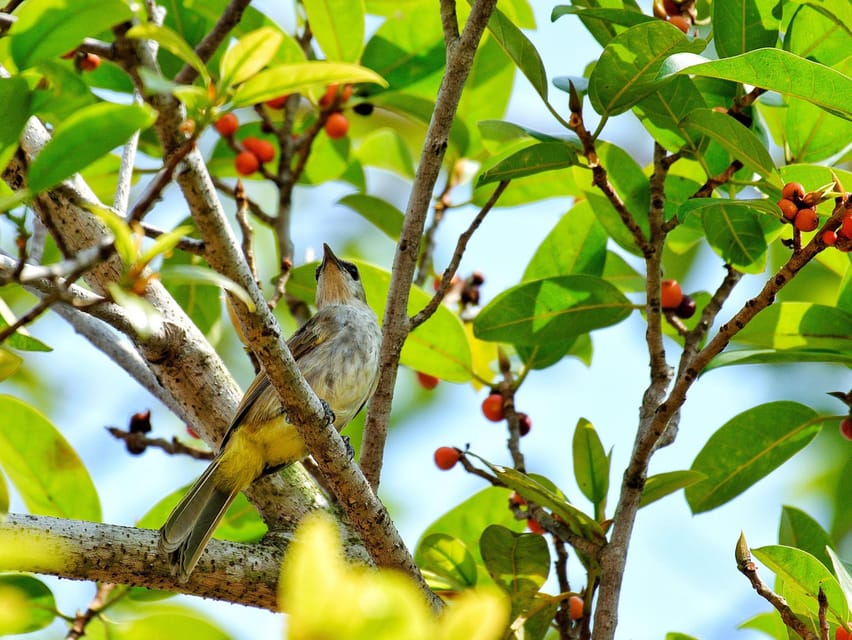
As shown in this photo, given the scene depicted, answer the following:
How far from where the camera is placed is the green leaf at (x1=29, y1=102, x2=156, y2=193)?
1652mm

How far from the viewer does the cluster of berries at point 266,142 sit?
4277 mm

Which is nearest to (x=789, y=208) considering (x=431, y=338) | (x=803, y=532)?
(x=803, y=532)

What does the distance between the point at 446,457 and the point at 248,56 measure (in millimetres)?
2171

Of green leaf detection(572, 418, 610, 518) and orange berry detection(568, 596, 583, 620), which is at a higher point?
green leaf detection(572, 418, 610, 518)

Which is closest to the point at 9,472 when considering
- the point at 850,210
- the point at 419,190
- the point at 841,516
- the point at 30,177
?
the point at 419,190

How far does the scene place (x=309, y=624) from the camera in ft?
3.02

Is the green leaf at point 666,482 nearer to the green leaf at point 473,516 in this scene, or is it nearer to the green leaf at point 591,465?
the green leaf at point 591,465

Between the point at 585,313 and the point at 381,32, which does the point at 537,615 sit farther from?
the point at 381,32

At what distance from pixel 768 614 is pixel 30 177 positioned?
8.64ft

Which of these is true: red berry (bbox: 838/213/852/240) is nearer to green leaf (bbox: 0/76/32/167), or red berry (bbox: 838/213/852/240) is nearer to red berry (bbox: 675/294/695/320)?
red berry (bbox: 675/294/695/320)

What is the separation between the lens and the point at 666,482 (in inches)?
122

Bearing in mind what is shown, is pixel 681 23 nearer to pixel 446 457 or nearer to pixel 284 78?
pixel 446 457

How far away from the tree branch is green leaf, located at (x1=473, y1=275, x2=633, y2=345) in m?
0.55

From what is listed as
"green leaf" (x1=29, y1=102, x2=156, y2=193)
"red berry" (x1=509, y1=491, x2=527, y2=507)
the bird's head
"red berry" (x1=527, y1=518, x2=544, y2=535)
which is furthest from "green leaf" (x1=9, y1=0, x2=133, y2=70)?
the bird's head
